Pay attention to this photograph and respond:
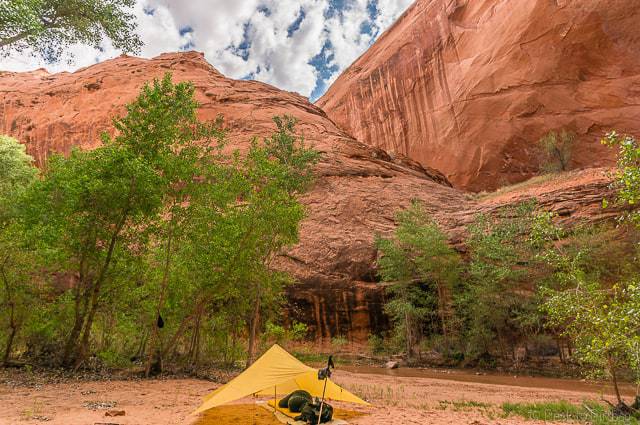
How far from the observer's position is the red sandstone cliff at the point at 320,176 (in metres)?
27.6

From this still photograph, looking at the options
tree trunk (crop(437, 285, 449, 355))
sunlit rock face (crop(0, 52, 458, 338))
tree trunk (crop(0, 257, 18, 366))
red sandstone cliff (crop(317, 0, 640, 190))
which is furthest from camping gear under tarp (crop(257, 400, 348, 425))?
red sandstone cliff (crop(317, 0, 640, 190))

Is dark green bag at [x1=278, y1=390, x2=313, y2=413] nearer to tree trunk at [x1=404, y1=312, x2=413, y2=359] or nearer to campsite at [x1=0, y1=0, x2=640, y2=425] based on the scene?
campsite at [x1=0, y1=0, x2=640, y2=425]

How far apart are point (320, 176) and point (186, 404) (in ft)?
87.4

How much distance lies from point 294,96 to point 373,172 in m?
18.2

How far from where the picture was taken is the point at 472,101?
4341 cm

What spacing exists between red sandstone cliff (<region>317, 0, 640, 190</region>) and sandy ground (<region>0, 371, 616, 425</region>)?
3171cm

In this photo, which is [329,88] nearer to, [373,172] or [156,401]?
[373,172]

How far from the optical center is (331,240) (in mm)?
30141

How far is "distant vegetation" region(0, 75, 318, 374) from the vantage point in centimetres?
1296

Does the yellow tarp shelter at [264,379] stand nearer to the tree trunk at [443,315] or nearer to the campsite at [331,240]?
the campsite at [331,240]

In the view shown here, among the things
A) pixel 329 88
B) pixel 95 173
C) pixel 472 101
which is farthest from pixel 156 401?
pixel 329 88

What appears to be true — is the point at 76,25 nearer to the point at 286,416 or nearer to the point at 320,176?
the point at 286,416

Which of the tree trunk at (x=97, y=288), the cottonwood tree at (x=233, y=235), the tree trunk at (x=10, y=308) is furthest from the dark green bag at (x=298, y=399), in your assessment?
the tree trunk at (x=10, y=308)

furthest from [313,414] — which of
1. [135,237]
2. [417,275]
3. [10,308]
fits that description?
[417,275]
